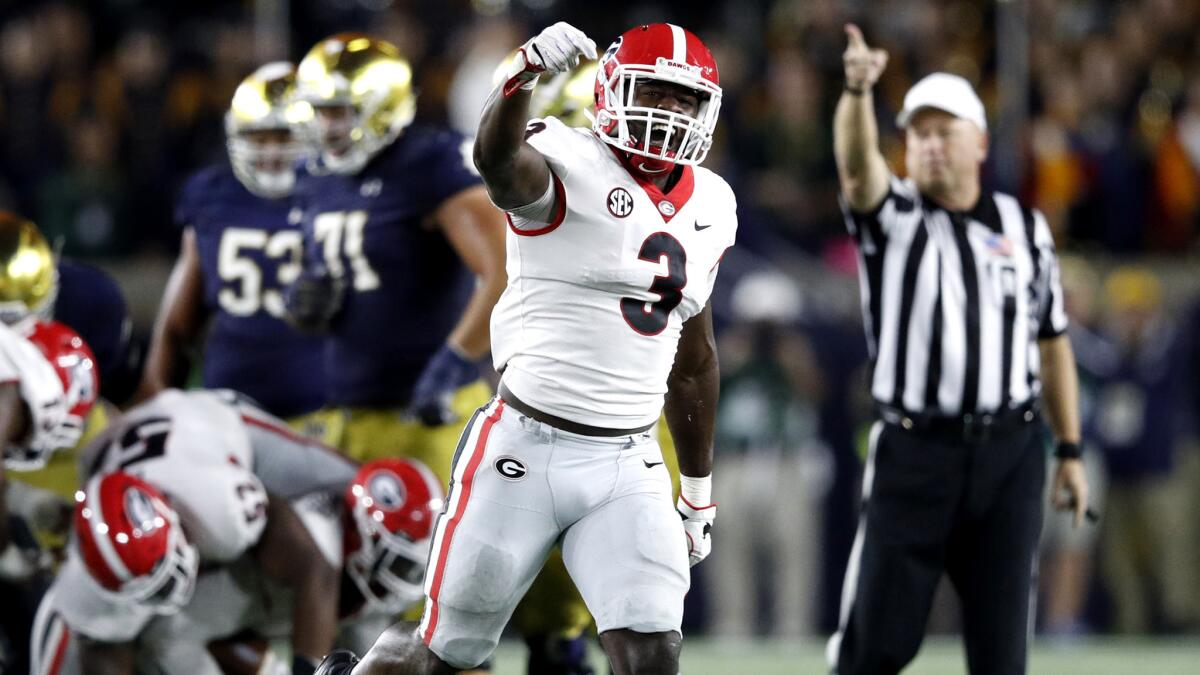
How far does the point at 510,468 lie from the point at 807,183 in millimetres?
6790

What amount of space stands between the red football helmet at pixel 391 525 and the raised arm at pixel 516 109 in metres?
1.41

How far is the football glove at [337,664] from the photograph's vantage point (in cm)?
405

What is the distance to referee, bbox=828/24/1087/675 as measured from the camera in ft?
15.9

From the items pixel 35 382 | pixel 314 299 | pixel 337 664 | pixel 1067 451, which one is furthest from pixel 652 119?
pixel 1067 451

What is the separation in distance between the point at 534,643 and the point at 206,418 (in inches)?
47.5

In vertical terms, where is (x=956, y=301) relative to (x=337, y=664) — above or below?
above

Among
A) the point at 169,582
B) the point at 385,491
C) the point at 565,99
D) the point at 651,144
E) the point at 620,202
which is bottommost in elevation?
the point at 169,582

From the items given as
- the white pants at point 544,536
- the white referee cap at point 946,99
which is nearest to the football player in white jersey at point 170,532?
the white pants at point 544,536

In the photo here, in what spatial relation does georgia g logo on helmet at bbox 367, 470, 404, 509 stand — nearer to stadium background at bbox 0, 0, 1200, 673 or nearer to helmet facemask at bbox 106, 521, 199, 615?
helmet facemask at bbox 106, 521, 199, 615

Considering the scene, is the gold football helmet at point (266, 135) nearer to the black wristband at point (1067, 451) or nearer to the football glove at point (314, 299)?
the football glove at point (314, 299)

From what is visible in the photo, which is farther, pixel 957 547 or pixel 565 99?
pixel 565 99

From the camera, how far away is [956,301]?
501 centimetres

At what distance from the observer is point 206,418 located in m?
4.81

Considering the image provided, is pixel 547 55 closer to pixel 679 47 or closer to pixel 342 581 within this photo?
pixel 679 47
